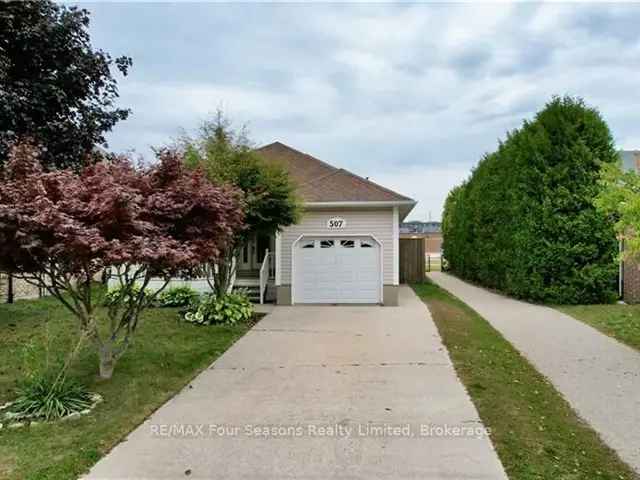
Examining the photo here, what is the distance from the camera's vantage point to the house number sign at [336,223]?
1287 centimetres

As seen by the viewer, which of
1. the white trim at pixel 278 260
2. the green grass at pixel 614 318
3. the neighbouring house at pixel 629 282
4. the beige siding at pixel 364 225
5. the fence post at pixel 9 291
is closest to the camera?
the green grass at pixel 614 318

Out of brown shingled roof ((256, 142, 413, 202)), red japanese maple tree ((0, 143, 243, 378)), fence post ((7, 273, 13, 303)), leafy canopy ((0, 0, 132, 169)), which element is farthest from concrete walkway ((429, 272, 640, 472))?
fence post ((7, 273, 13, 303))

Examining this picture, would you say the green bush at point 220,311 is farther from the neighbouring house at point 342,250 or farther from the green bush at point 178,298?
the neighbouring house at point 342,250

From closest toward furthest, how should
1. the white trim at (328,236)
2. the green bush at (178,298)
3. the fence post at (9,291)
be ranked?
the fence post at (9,291)
the green bush at (178,298)
the white trim at (328,236)

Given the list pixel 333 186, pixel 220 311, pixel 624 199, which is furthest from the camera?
pixel 333 186

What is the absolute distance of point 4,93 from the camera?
7297mm

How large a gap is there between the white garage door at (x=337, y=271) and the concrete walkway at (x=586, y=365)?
3.10 metres

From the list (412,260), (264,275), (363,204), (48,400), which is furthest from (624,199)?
(412,260)

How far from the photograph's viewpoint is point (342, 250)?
12867mm

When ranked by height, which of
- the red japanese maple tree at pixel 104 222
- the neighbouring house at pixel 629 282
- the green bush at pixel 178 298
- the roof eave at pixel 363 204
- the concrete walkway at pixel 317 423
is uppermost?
the roof eave at pixel 363 204

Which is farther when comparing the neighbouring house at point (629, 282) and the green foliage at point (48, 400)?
the neighbouring house at point (629, 282)

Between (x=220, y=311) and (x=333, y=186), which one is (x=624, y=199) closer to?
(x=220, y=311)

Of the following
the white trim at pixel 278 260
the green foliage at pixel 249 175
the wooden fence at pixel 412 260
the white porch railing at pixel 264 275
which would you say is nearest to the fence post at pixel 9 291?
the green foliage at pixel 249 175

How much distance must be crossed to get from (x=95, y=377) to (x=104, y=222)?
2165 mm
